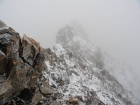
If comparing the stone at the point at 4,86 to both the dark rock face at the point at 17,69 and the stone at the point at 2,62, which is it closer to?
the dark rock face at the point at 17,69

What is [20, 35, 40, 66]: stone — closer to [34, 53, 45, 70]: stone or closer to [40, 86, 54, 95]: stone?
[34, 53, 45, 70]: stone

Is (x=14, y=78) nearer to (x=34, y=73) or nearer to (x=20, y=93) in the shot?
(x=20, y=93)

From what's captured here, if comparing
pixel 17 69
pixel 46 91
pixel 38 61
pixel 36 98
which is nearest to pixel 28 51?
pixel 38 61

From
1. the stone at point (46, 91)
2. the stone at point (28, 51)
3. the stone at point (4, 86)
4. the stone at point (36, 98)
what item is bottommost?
the stone at point (4, 86)

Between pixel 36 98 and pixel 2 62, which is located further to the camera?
pixel 36 98

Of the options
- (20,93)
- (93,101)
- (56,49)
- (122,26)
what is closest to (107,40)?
(122,26)

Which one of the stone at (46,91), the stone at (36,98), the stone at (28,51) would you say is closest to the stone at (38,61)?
the stone at (28,51)

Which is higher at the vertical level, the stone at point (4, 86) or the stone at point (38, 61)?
the stone at point (38, 61)

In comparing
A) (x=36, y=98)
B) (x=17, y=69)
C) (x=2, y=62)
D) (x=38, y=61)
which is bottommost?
(x=36, y=98)

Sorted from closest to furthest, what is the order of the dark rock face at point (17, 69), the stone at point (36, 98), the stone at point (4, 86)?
the stone at point (4, 86) < the dark rock face at point (17, 69) < the stone at point (36, 98)

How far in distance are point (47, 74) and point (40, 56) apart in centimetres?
440

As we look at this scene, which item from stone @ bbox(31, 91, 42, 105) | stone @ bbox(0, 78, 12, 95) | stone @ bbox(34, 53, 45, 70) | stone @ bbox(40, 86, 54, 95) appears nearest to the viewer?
stone @ bbox(0, 78, 12, 95)

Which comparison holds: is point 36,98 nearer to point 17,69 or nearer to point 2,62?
point 17,69

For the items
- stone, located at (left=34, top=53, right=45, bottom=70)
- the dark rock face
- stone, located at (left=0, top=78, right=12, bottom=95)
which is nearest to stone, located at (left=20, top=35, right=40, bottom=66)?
the dark rock face
